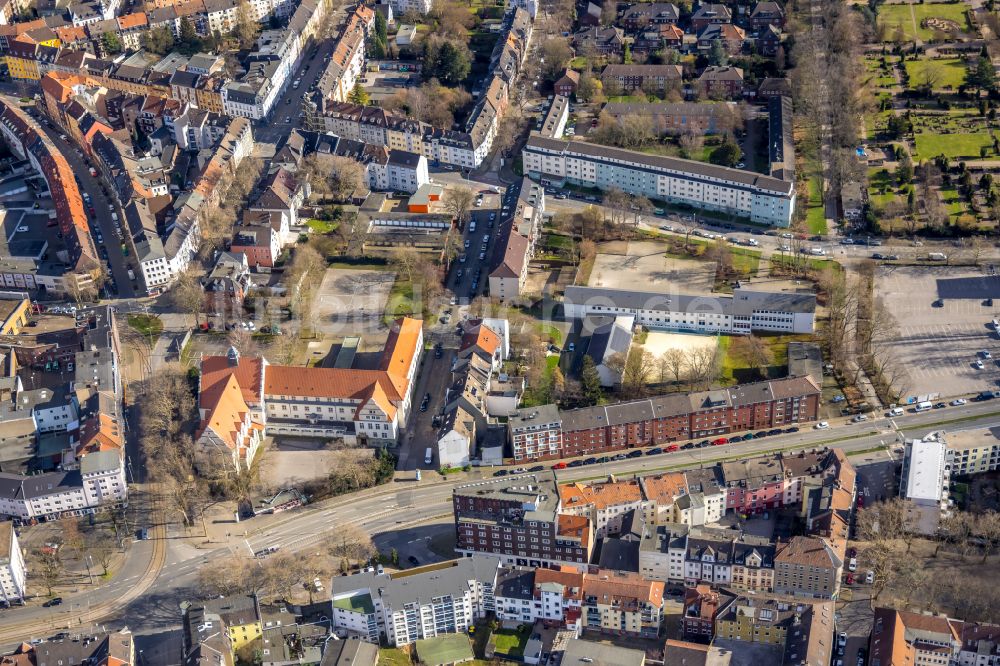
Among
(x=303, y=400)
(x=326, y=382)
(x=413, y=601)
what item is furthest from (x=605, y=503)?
(x=303, y=400)

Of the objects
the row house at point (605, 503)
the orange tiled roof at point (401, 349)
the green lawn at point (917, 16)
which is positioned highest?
the green lawn at point (917, 16)

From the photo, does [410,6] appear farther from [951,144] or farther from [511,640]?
[511,640]

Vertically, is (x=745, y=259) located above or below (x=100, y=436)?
above

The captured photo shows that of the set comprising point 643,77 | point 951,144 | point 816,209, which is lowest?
point 816,209

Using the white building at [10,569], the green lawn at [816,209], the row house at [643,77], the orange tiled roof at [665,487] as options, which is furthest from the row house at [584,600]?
the row house at [643,77]

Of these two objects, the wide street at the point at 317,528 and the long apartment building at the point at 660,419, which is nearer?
the wide street at the point at 317,528

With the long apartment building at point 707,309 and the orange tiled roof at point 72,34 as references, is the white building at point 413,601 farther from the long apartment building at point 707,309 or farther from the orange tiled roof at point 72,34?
the orange tiled roof at point 72,34
